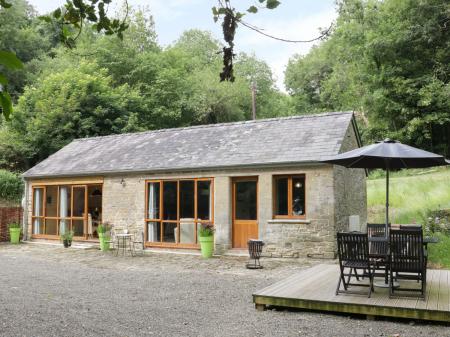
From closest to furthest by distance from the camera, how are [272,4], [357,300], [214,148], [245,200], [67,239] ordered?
[272,4], [357,300], [245,200], [214,148], [67,239]

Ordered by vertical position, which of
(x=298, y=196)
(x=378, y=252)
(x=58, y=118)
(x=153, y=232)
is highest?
(x=58, y=118)

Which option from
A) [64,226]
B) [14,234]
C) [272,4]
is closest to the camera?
[272,4]

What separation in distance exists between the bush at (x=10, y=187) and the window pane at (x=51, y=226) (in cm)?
563

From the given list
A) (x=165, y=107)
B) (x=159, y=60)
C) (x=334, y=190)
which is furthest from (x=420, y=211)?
(x=159, y=60)

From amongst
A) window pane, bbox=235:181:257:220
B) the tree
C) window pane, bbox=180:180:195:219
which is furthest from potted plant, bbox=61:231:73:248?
the tree

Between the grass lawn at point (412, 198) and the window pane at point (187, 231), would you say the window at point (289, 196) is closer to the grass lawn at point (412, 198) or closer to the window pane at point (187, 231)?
the window pane at point (187, 231)

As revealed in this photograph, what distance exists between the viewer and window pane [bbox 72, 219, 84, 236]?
17.4 meters

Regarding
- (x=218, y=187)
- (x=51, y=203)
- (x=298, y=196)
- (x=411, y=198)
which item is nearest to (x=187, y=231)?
(x=218, y=187)

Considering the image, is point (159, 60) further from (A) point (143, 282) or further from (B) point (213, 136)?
(A) point (143, 282)

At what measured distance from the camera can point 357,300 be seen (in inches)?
252

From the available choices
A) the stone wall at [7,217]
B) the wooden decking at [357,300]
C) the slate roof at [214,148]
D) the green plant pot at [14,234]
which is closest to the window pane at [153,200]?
the slate roof at [214,148]

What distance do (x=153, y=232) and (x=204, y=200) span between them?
232 cm

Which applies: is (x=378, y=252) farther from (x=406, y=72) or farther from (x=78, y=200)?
(x=406, y=72)

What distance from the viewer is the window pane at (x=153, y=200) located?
49.8 ft
